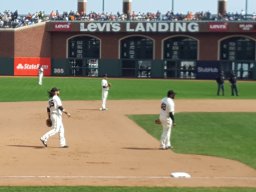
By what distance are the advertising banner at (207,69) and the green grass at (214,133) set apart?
37.1 meters

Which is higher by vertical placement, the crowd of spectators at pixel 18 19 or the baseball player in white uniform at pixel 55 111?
the crowd of spectators at pixel 18 19

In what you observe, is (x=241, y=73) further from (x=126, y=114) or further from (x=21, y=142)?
(x=21, y=142)

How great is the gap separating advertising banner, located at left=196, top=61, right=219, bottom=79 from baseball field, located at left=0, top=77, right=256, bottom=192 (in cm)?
3254

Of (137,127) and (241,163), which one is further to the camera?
(137,127)

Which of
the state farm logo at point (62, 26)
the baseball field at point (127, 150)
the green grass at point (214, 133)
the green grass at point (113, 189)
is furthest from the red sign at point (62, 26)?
the green grass at point (113, 189)

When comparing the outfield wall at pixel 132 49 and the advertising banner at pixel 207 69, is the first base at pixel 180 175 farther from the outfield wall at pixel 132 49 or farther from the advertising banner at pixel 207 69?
the advertising banner at pixel 207 69

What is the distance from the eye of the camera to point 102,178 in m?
14.5

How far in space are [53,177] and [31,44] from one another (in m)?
55.4

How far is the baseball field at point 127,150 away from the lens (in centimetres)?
1404

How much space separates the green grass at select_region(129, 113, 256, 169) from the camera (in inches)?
757

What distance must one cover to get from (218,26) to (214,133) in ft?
146

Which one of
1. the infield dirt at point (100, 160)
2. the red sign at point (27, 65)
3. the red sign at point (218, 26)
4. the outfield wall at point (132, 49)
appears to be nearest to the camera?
the infield dirt at point (100, 160)

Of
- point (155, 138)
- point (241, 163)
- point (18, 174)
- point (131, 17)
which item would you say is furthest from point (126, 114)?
point (131, 17)

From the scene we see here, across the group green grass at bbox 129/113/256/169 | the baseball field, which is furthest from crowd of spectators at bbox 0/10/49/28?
green grass at bbox 129/113/256/169
